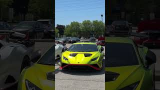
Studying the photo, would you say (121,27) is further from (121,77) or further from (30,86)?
(30,86)

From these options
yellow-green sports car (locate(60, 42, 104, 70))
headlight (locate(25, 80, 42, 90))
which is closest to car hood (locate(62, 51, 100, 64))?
yellow-green sports car (locate(60, 42, 104, 70))

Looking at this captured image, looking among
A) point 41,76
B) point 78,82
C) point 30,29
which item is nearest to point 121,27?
point 78,82

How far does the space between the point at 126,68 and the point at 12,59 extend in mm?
1994

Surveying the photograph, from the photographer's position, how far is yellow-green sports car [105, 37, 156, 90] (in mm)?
2320

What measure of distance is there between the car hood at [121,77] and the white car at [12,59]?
1716 millimetres

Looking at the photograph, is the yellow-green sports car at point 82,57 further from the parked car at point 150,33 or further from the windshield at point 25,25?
the windshield at point 25,25

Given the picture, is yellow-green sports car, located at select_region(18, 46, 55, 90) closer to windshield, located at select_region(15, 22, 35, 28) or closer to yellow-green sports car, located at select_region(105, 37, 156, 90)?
yellow-green sports car, located at select_region(105, 37, 156, 90)

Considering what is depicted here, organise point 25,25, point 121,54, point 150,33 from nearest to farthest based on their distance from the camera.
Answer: point 121,54 < point 25,25 < point 150,33

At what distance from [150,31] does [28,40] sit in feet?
9.29

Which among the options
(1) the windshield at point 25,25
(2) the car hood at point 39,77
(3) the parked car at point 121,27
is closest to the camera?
(2) the car hood at point 39,77

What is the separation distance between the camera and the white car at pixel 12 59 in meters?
3.28

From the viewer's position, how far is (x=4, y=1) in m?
4.49

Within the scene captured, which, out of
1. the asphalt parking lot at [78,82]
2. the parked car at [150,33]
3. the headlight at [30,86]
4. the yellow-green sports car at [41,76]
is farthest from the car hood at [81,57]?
the headlight at [30,86]

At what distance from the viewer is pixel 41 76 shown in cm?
245
